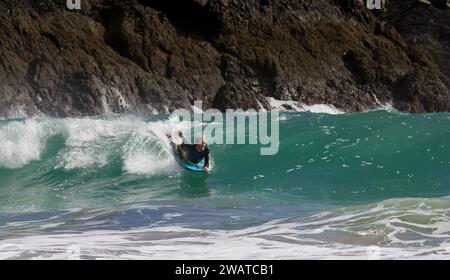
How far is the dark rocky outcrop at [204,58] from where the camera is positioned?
2922 cm

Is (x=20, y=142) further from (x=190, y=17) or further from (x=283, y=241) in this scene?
(x=190, y=17)

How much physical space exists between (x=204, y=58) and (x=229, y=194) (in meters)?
21.7

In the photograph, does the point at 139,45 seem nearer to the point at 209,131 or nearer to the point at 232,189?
the point at 209,131

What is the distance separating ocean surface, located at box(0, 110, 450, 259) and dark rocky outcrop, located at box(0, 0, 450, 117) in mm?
9795

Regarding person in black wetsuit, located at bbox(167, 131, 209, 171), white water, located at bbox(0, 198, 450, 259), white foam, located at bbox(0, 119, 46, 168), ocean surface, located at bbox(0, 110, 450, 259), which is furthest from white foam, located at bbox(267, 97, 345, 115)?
white water, located at bbox(0, 198, 450, 259)

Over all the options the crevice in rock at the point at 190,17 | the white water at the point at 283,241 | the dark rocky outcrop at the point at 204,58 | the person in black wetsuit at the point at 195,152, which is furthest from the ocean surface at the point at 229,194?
the crevice in rock at the point at 190,17

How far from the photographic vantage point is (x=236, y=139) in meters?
18.8

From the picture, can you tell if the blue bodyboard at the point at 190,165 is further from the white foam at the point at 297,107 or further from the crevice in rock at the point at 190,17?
the crevice in rock at the point at 190,17

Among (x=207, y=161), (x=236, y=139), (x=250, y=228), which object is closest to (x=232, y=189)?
(x=207, y=161)

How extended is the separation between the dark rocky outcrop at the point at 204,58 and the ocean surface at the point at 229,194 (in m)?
9.80

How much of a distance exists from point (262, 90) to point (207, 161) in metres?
19.4

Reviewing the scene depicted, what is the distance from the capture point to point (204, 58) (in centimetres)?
3375

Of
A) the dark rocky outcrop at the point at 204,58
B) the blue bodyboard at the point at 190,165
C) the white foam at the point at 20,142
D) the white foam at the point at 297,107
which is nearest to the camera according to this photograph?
the blue bodyboard at the point at 190,165
